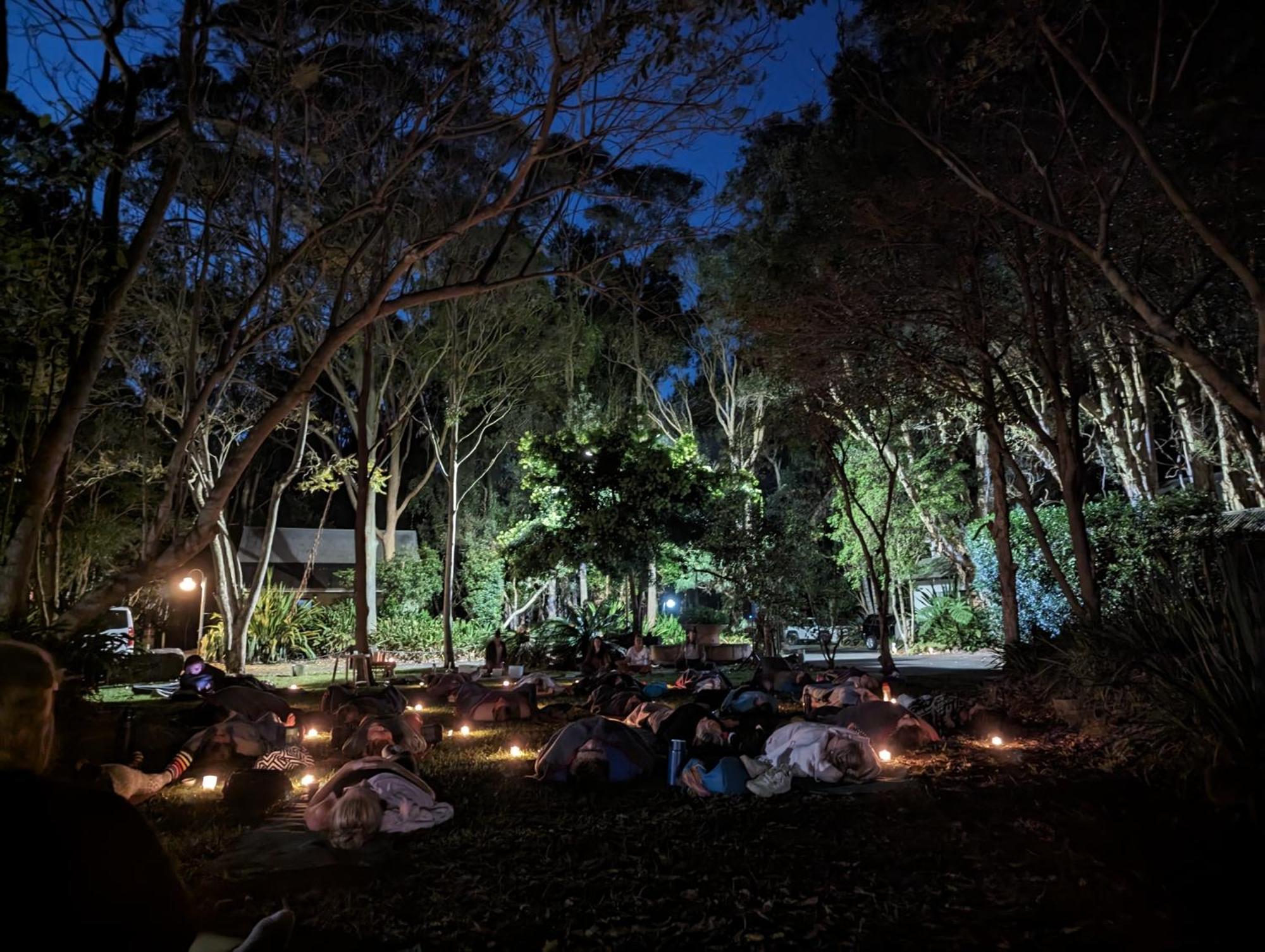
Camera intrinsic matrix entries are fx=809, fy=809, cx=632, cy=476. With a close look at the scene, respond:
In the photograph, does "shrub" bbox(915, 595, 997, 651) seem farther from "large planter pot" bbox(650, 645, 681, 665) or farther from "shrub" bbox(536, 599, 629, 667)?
"shrub" bbox(536, 599, 629, 667)

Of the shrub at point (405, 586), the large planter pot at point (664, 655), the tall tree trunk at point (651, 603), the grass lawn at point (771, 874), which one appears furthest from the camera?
the shrub at point (405, 586)

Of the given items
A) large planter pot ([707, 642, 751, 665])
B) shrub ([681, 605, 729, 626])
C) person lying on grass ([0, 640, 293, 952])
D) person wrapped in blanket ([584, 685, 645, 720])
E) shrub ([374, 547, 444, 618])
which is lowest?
large planter pot ([707, 642, 751, 665])

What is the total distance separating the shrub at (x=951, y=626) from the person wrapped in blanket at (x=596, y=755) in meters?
15.1

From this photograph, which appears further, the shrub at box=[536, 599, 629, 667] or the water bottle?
the shrub at box=[536, 599, 629, 667]

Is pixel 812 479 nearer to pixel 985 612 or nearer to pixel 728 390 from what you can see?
pixel 728 390

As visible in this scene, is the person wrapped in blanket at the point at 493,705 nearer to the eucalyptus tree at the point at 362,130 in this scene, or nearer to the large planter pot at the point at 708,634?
the eucalyptus tree at the point at 362,130

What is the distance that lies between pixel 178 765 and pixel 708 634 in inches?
570

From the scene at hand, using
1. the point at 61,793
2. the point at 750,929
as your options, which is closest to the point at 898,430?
the point at 750,929

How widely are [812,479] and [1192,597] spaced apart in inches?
1248

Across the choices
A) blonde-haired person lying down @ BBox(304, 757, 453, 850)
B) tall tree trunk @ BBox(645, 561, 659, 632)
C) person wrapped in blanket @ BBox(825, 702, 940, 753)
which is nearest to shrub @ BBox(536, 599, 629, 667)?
tall tree trunk @ BBox(645, 561, 659, 632)

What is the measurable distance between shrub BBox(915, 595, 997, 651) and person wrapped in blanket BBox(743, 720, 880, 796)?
14392mm

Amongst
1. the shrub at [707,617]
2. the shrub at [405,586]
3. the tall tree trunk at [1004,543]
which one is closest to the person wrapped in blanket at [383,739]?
the tall tree trunk at [1004,543]

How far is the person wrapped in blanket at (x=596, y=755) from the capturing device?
631 cm

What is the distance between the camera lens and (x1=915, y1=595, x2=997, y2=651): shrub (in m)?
20.3
